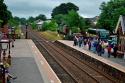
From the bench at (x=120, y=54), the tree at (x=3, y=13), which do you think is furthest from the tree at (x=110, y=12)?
the bench at (x=120, y=54)

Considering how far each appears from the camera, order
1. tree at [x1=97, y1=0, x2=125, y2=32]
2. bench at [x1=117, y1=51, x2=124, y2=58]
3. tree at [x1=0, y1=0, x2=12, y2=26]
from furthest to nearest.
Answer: tree at [x1=97, y1=0, x2=125, y2=32] < tree at [x1=0, y1=0, x2=12, y2=26] < bench at [x1=117, y1=51, x2=124, y2=58]

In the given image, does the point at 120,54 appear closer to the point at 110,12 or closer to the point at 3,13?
the point at 3,13

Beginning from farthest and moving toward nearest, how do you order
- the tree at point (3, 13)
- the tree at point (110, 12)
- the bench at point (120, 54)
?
1. the tree at point (110, 12)
2. the tree at point (3, 13)
3. the bench at point (120, 54)

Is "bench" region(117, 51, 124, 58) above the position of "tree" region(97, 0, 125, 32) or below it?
below

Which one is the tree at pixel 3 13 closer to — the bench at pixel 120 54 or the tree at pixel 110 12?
the tree at pixel 110 12

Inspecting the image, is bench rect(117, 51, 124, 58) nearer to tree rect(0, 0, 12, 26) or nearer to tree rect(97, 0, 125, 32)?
tree rect(0, 0, 12, 26)

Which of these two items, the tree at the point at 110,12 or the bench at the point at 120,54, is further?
the tree at the point at 110,12

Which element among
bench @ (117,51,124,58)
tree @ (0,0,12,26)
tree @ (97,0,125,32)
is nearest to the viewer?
bench @ (117,51,124,58)

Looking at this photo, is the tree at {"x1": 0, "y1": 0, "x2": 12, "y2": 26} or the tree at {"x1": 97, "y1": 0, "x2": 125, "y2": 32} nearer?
the tree at {"x1": 0, "y1": 0, "x2": 12, "y2": 26}

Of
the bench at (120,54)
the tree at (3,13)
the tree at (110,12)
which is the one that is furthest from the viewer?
the tree at (110,12)

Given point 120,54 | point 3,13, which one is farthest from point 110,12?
point 120,54

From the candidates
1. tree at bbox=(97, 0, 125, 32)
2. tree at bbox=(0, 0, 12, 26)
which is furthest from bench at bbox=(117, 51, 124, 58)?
tree at bbox=(97, 0, 125, 32)

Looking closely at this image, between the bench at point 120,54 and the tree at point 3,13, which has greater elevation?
the tree at point 3,13

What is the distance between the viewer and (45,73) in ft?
112
